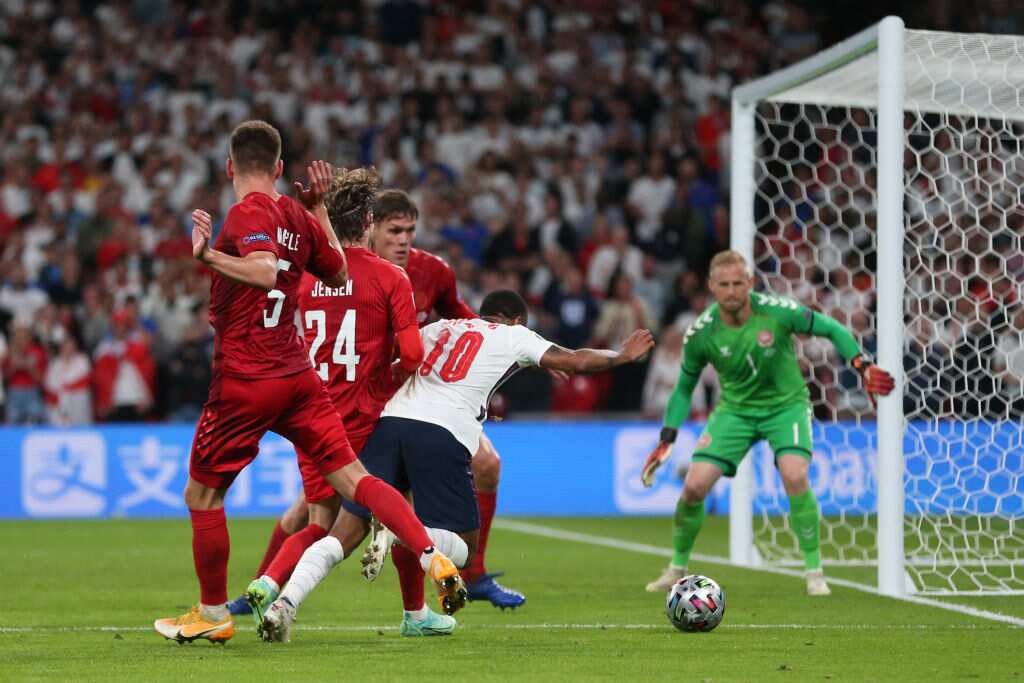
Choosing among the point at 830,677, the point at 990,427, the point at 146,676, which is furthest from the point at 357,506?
the point at 990,427

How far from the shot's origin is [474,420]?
7137mm

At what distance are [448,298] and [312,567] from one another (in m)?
2.18

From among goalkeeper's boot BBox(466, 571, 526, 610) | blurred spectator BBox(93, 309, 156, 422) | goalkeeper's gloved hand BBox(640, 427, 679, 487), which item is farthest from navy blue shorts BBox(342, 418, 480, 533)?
blurred spectator BBox(93, 309, 156, 422)

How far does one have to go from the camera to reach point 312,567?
660cm

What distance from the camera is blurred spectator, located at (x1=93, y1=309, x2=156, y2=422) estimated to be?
54.3ft

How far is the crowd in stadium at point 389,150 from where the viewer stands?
56.1ft

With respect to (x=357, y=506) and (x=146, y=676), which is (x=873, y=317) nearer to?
(x=357, y=506)

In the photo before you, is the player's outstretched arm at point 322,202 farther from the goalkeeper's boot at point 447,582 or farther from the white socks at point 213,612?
the white socks at point 213,612

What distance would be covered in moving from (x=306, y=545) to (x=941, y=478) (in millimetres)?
5992

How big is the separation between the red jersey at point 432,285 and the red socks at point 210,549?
208cm

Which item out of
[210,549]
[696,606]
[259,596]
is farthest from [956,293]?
[210,549]

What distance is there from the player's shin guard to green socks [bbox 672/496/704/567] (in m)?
3.00

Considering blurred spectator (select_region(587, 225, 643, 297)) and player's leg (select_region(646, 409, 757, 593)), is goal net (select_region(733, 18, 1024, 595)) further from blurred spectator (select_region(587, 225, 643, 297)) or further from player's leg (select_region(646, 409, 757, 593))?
blurred spectator (select_region(587, 225, 643, 297))

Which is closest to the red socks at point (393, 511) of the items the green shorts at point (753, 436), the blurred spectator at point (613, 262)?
the green shorts at point (753, 436)
